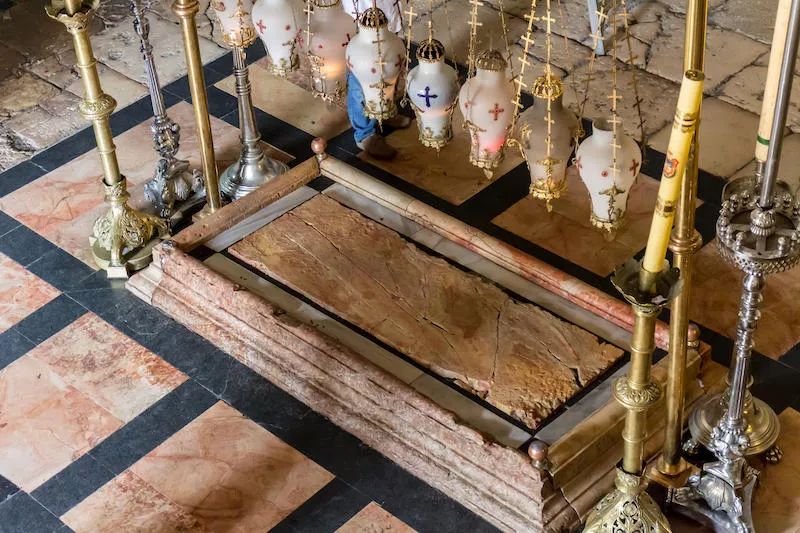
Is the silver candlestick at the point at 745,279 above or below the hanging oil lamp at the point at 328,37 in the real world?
below

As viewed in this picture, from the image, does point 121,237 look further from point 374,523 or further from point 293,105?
point 374,523

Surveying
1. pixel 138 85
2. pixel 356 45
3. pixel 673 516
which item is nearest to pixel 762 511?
pixel 673 516

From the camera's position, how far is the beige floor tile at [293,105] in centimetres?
573

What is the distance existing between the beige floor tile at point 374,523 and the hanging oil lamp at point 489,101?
131 cm

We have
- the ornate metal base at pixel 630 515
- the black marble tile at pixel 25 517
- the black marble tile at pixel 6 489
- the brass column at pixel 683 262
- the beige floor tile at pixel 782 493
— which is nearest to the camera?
the brass column at pixel 683 262

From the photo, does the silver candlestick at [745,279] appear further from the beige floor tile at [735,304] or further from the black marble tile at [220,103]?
the black marble tile at [220,103]

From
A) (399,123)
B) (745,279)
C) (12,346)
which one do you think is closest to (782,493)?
(745,279)

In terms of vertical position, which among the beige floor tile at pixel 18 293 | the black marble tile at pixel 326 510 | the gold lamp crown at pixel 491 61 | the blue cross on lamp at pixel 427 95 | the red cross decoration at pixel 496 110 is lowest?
the black marble tile at pixel 326 510

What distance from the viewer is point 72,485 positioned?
411 cm

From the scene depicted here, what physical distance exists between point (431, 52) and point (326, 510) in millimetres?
1545

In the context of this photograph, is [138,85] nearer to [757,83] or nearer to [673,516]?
[757,83]

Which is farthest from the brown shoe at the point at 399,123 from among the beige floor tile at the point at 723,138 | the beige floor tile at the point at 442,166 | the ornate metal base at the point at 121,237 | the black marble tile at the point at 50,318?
the black marble tile at the point at 50,318

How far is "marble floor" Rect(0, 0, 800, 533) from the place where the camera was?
4027mm

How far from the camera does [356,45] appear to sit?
349 cm
